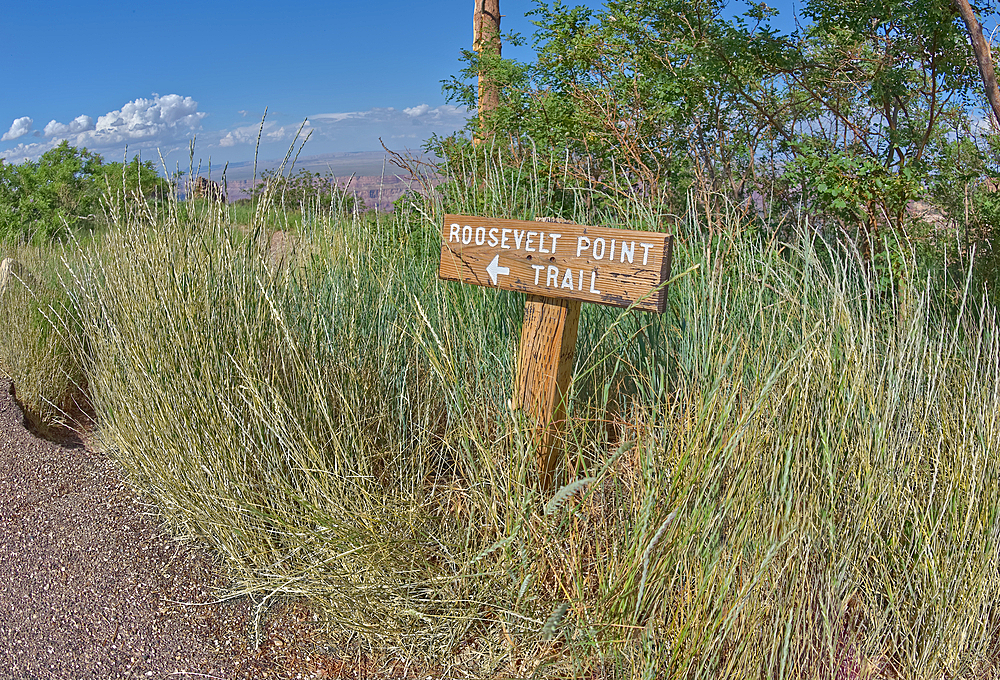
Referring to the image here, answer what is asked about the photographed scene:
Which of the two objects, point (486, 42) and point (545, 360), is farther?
point (486, 42)

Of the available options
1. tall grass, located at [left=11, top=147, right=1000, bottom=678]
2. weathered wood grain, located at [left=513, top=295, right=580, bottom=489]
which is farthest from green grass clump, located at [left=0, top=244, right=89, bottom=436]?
weathered wood grain, located at [left=513, top=295, right=580, bottom=489]

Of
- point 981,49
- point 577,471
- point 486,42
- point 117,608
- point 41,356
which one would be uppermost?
point 486,42

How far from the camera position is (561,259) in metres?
2.15

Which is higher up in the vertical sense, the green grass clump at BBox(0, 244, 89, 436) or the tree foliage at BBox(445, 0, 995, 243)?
the tree foliage at BBox(445, 0, 995, 243)

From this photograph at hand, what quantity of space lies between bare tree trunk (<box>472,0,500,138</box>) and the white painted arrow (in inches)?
171

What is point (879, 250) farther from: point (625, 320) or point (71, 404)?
point (71, 404)

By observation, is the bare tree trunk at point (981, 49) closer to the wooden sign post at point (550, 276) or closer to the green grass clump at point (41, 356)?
the wooden sign post at point (550, 276)

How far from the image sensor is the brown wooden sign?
2.01 m

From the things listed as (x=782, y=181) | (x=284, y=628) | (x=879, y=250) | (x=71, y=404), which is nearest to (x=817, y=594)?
(x=284, y=628)

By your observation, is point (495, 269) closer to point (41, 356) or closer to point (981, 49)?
point (981, 49)

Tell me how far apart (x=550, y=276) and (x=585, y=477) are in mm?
629

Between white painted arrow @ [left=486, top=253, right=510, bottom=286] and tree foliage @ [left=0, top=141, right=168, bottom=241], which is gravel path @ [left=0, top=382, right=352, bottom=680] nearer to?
white painted arrow @ [left=486, top=253, right=510, bottom=286]

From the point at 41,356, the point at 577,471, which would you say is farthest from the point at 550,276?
the point at 41,356

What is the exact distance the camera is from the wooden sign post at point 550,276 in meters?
2.02
